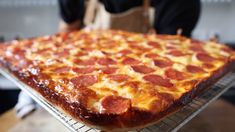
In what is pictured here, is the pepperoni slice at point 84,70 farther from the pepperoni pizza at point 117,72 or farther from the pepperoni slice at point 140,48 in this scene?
the pepperoni slice at point 140,48

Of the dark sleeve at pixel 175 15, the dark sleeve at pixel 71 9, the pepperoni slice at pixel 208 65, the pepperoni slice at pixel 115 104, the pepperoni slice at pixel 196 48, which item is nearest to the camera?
the pepperoni slice at pixel 115 104

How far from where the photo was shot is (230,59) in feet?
2.56

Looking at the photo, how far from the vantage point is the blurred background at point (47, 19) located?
185cm

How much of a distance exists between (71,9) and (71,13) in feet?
0.06

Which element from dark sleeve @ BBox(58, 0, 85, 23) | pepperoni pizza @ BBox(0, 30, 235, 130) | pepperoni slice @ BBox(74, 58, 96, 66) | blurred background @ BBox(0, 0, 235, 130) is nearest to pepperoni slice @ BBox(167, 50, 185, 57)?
pepperoni pizza @ BBox(0, 30, 235, 130)

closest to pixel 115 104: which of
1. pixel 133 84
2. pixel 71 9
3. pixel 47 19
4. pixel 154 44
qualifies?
pixel 133 84

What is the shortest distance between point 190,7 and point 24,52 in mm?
593

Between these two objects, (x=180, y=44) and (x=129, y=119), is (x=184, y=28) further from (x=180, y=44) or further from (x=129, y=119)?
(x=129, y=119)

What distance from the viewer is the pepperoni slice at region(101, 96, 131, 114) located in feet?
1.69

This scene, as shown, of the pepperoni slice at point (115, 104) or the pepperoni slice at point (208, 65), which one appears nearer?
the pepperoni slice at point (115, 104)

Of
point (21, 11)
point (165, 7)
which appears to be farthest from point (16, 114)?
point (21, 11)

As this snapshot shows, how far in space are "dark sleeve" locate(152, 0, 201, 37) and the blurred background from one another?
758 mm

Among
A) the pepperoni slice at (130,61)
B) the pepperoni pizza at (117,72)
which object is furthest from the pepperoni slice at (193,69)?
the pepperoni slice at (130,61)

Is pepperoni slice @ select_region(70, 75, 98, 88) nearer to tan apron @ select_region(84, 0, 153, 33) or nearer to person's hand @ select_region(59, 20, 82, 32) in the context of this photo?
tan apron @ select_region(84, 0, 153, 33)
